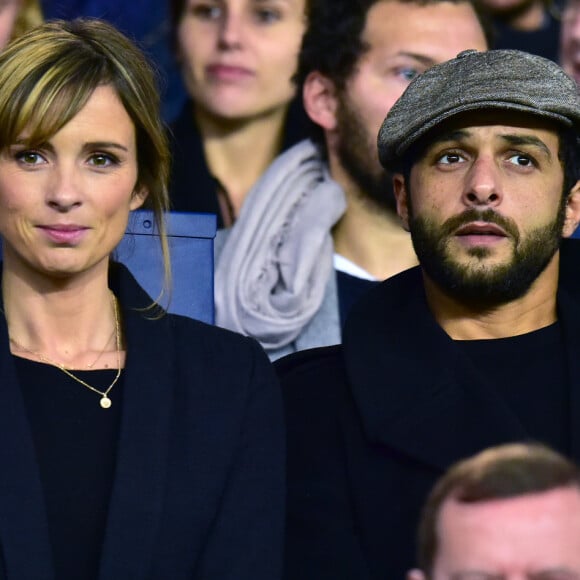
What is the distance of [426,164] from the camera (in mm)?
3473

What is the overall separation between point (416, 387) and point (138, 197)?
599mm

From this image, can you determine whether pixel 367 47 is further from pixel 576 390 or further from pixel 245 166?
pixel 576 390

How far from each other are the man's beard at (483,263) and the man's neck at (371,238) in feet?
3.17

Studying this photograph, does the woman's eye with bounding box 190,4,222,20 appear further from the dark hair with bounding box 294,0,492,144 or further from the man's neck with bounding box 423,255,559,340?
the man's neck with bounding box 423,255,559,340

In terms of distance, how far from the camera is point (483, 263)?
3371 mm

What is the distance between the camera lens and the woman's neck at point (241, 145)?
485cm

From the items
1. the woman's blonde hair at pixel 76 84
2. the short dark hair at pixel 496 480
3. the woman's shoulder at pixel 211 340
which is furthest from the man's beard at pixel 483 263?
the short dark hair at pixel 496 480

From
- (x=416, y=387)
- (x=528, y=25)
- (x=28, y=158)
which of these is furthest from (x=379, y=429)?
(x=528, y=25)

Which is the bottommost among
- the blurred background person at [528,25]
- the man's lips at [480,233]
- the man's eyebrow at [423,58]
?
the man's lips at [480,233]

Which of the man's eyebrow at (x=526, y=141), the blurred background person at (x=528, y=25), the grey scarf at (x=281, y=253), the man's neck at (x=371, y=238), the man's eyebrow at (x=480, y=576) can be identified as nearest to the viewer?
the man's eyebrow at (x=480, y=576)

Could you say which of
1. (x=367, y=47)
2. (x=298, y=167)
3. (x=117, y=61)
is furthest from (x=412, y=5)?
(x=117, y=61)

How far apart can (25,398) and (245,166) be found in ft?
5.98

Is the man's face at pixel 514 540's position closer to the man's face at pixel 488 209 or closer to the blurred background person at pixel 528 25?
the man's face at pixel 488 209

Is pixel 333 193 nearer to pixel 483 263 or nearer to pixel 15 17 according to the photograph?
pixel 15 17
